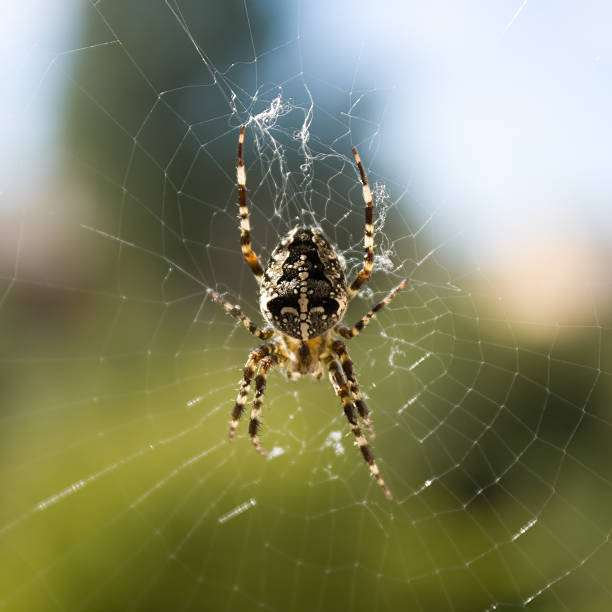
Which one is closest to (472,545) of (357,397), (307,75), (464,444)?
(464,444)

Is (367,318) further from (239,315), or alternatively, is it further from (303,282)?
(239,315)

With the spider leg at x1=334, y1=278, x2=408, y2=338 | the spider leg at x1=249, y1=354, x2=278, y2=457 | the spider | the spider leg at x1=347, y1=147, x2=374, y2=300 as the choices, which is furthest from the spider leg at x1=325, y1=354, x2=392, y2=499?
the spider leg at x1=347, y1=147, x2=374, y2=300

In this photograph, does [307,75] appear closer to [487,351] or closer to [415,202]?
[415,202]

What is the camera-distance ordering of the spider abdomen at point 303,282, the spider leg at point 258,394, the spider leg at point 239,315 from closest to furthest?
the spider abdomen at point 303,282
the spider leg at point 239,315
the spider leg at point 258,394

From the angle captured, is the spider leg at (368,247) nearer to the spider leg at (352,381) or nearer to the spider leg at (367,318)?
the spider leg at (367,318)

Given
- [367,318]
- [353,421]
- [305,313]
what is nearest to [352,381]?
[353,421]

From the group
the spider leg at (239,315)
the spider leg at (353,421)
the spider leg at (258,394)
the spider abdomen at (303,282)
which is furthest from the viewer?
the spider leg at (258,394)

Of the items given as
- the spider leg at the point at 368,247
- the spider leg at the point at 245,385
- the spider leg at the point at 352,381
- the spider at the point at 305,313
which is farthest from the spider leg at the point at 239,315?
the spider leg at the point at 368,247
